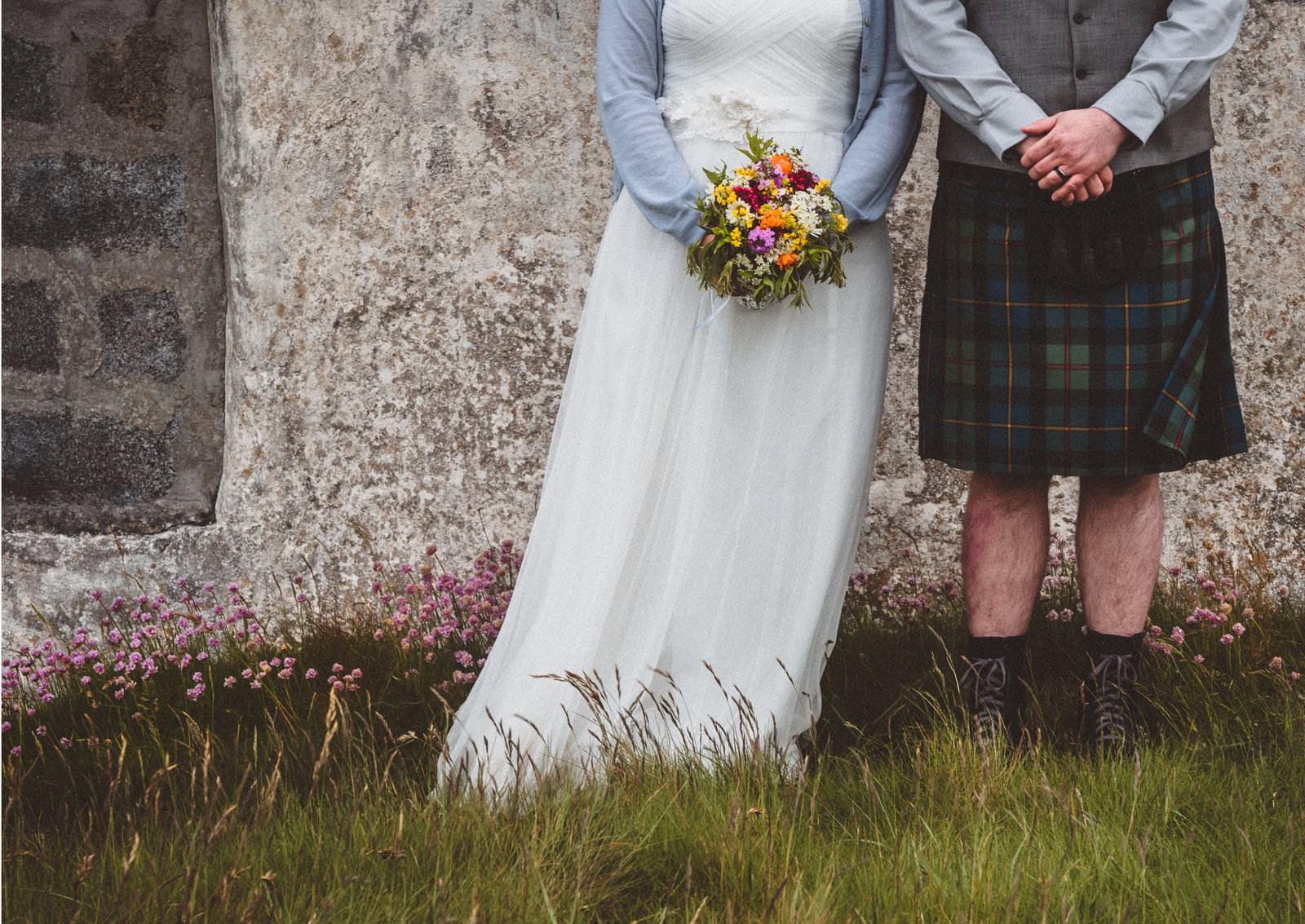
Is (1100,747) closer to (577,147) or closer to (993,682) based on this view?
(993,682)

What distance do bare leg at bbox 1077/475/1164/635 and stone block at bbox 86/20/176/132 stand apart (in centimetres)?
329

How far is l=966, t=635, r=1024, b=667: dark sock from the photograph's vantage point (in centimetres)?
265

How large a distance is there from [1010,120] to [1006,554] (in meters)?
0.97

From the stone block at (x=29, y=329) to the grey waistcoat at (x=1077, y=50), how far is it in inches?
127

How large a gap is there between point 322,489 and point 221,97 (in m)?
1.35

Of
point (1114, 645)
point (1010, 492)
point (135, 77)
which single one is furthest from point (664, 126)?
point (135, 77)

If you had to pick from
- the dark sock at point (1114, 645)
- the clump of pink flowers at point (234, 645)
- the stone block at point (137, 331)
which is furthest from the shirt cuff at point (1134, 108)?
the stone block at point (137, 331)

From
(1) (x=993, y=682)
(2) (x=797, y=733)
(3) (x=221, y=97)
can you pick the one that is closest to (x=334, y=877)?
(2) (x=797, y=733)

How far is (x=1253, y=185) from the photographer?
3.69 metres

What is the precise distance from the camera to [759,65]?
2.62 meters

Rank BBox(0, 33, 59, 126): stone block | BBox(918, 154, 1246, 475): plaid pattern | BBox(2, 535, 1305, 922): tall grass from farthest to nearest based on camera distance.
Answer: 1. BBox(0, 33, 59, 126): stone block
2. BBox(918, 154, 1246, 475): plaid pattern
3. BBox(2, 535, 1305, 922): tall grass

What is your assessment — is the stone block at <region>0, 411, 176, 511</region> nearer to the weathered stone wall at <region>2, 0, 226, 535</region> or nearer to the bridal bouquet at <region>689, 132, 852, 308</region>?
the weathered stone wall at <region>2, 0, 226, 535</region>

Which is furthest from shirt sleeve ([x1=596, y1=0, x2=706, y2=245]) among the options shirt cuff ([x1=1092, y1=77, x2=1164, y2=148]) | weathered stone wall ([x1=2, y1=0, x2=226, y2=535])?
weathered stone wall ([x1=2, y1=0, x2=226, y2=535])

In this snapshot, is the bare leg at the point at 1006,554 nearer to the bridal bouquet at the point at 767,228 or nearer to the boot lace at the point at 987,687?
the boot lace at the point at 987,687
